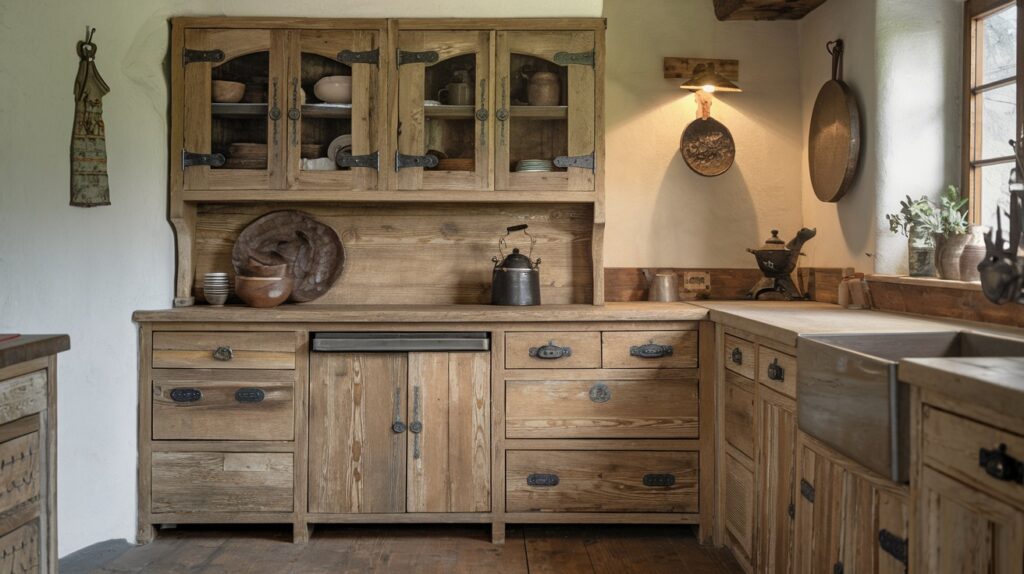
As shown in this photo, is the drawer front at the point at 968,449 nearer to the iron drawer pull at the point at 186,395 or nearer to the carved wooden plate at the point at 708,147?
the carved wooden plate at the point at 708,147

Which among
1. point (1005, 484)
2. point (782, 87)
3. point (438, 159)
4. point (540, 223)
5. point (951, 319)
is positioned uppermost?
point (782, 87)

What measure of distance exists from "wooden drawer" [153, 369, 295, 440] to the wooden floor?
403 millimetres

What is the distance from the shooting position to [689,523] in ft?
10.2

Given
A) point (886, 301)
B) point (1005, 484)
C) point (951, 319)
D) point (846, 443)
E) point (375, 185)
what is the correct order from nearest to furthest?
point (1005, 484) < point (846, 443) < point (951, 319) < point (886, 301) < point (375, 185)

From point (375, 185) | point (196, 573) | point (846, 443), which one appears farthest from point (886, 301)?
point (196, 573)

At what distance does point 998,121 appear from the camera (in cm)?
282

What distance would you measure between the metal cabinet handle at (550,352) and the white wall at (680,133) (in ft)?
2.62

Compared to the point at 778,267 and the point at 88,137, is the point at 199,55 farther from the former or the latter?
the point at 778,267

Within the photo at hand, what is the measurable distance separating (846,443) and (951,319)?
1.02 meters

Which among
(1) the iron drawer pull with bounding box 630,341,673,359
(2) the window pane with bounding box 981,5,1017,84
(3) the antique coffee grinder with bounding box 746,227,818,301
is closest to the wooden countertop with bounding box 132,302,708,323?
(1) the iron drawer pull with bounding box 630,341,673,359

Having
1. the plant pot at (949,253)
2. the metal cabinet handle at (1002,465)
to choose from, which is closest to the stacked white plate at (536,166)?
the plant pot at (949,253)

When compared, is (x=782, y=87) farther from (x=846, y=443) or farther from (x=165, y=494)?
(x=165, y=494)

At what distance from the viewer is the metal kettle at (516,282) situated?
10.8ft

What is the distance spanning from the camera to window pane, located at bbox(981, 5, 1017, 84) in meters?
2.70
